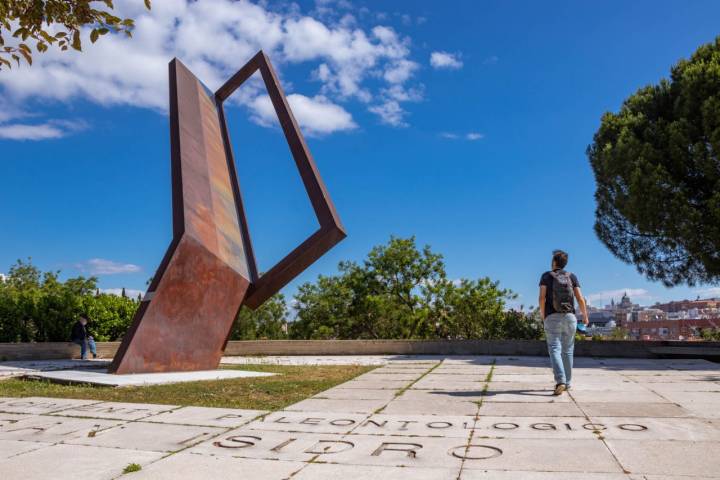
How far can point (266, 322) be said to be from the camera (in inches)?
742

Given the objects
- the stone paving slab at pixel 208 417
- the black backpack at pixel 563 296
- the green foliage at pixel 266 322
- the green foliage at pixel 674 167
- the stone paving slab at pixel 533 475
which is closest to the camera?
the stone paving slab at pixel 533 475

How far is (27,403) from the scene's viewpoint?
616 centimetres

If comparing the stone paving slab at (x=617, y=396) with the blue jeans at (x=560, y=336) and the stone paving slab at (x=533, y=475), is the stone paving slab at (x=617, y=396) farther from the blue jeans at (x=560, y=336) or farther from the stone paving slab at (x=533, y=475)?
the stone paving slab at (x=533, y=475)

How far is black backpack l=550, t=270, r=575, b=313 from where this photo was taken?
6.32 meters

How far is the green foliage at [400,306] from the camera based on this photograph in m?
16.5

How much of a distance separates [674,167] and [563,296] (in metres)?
8.62

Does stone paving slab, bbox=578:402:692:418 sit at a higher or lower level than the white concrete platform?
lower

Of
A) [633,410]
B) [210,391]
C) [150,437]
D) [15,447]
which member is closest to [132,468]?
[150,437]

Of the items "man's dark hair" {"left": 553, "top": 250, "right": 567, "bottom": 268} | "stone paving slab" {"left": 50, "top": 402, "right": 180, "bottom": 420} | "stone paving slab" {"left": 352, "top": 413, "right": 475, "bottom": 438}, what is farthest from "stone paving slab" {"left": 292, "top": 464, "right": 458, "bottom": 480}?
"man's dark hair" {"left": 553, "top": 250, "right": 567, "bottom": 268}

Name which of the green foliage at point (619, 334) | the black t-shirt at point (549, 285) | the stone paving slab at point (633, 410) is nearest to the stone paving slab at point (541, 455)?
the stone paving slab at point (633, 410)

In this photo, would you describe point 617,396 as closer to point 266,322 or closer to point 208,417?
point 208,417

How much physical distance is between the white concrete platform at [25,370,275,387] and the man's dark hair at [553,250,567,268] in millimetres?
4740

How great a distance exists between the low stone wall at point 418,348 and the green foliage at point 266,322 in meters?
3.11

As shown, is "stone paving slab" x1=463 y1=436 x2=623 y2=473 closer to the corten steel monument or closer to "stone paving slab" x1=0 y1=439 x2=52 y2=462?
"stone paving slab" x1=0 y1=439 x2=52 y2=462
